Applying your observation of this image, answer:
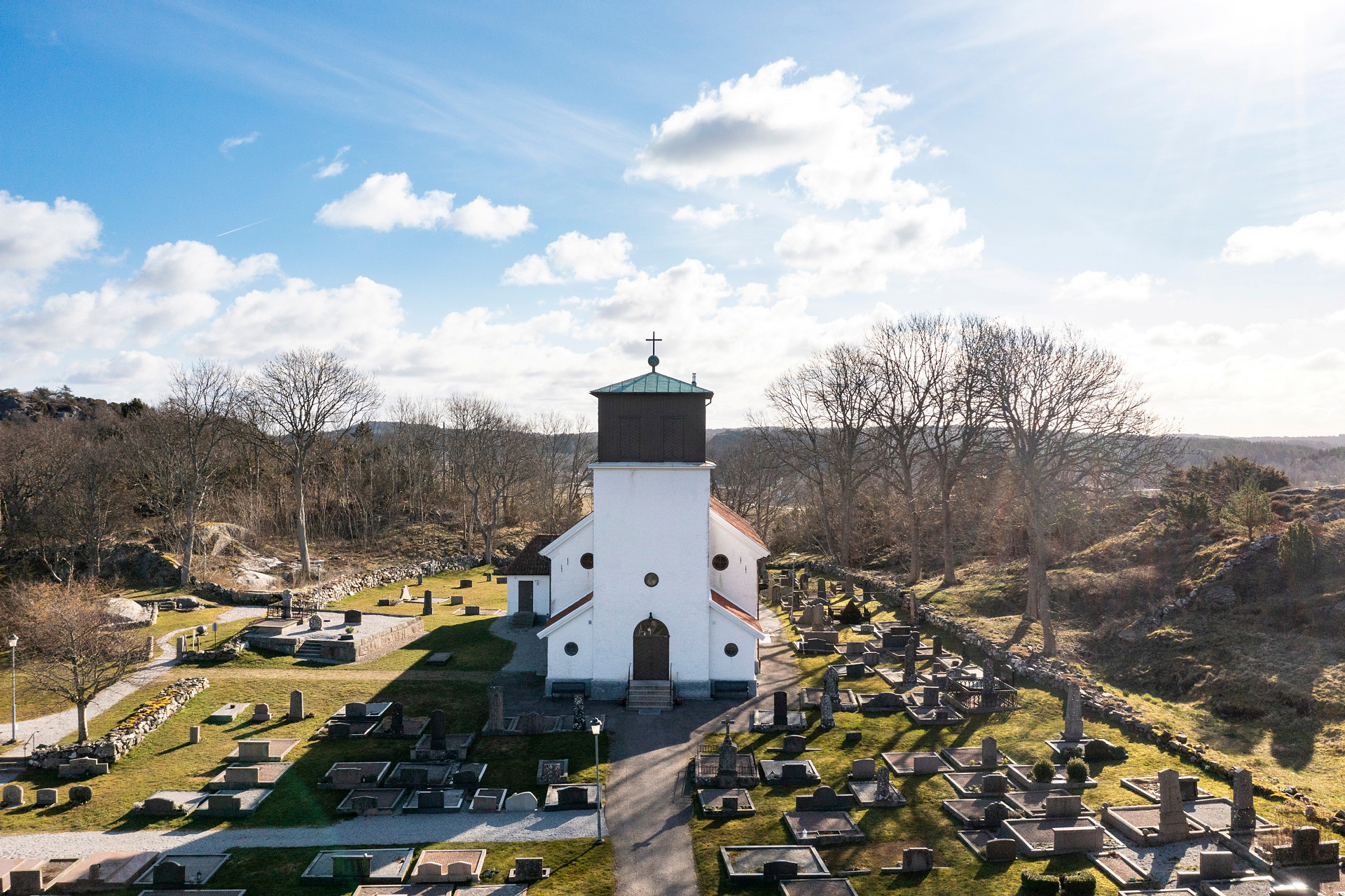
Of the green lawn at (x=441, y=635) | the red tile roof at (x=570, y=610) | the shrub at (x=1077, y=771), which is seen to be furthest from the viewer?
the green lawn at (x=441, y=635)

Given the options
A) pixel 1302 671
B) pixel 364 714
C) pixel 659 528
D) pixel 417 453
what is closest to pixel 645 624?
pixel 659 528

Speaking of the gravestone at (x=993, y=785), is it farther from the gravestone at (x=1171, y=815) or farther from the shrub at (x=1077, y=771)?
the gravestone at (x=1171, y=815)

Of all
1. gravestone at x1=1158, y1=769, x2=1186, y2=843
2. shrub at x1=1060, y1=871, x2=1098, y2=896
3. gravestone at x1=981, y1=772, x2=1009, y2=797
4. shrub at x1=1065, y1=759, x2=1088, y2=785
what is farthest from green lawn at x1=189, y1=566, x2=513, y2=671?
gravestone at x1=1158, y1=769, x2=1186, y2=843

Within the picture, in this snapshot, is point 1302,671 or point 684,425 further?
point 684,425

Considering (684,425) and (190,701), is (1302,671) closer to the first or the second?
(684,425)

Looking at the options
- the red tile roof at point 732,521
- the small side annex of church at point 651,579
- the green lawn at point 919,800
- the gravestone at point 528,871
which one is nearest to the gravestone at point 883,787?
the green lawn at point 919,800

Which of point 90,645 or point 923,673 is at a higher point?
point 90,645
